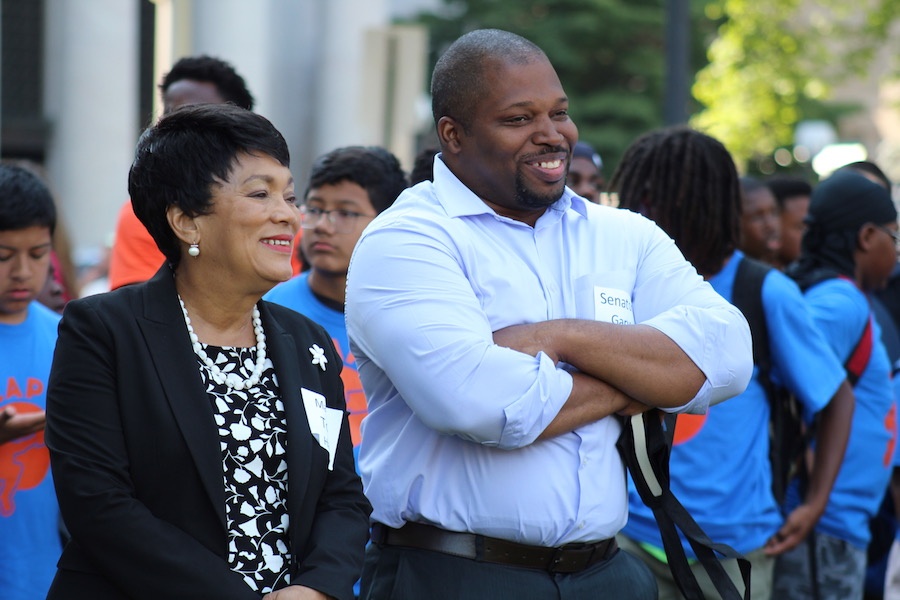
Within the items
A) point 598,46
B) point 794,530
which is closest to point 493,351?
point 794,530

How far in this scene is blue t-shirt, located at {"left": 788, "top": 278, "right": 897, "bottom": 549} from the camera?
17.4 ft

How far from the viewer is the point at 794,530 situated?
16.0 feet

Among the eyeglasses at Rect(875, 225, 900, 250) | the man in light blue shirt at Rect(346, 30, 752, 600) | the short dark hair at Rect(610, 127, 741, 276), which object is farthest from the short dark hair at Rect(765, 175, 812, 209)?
the man in light blue shirt at Rect(346, 30, 752, 600)

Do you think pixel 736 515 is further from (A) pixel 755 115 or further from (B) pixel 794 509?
(A) pixel 755 115

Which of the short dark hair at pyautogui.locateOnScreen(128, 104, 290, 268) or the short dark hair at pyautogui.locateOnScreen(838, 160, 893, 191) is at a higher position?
the short dark hair at pyautogui.locateOnScreen(128, 104, 290, 268)

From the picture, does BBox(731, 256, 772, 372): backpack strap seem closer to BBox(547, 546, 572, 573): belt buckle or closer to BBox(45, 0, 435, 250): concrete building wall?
BBox(547, 546, 572, 573): belt buckle

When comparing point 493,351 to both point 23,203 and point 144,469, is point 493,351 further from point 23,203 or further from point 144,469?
point 23,203

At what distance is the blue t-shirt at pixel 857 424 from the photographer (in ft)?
17.4

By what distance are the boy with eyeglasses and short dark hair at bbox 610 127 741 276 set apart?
99cm

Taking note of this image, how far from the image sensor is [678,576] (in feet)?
11.3

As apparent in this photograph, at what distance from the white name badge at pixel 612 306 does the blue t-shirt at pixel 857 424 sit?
215 cm

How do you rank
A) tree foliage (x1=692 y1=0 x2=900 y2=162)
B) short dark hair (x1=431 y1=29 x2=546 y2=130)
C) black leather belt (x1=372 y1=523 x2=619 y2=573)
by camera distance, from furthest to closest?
tree foliage (x1=692 y1=0 x2=900 y2=162) → short dark hair (x1=431 y1=29 x2=546 y2=130) → black leather belt (x1=372 y1=523 x2=619 y2=573)

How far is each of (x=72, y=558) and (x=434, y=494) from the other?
916 millimetres

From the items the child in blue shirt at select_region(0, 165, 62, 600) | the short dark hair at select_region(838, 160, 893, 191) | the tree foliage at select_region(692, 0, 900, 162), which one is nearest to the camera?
the child in blue shirt at select_region(0, 165, 62, 600)
